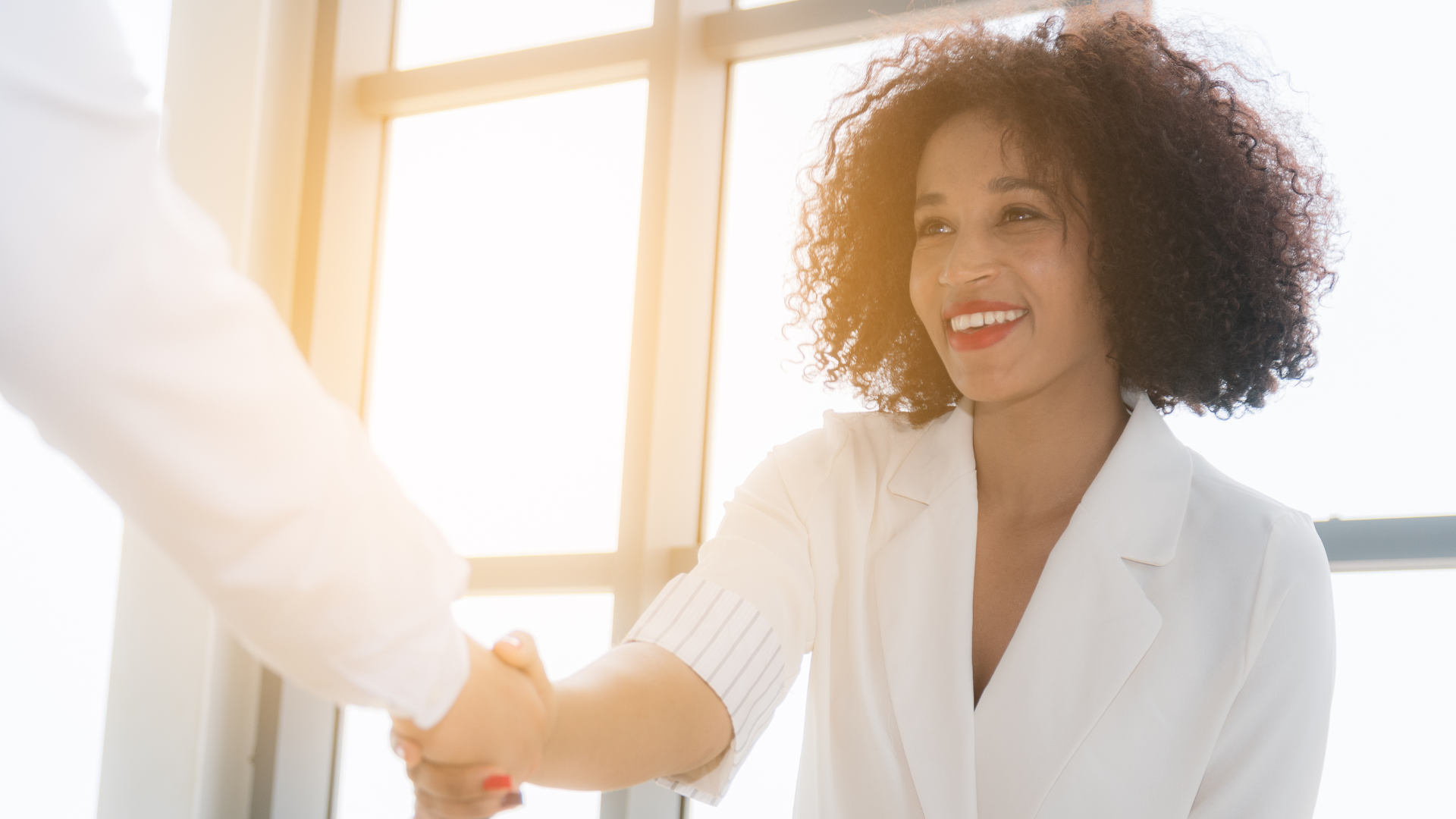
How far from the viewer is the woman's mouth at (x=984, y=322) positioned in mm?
1435

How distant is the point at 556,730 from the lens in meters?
1.05

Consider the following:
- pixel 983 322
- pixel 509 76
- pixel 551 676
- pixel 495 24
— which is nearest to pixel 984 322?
pixel 983 322

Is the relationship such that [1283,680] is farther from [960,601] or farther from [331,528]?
[331,528]

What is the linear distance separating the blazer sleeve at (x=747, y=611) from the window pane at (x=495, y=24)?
1.71 meters

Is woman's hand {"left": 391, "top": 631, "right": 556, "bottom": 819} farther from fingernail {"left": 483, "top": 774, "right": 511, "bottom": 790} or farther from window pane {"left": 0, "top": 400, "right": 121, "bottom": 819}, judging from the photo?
window pane {"left": 0, "top": 400, "right": 121, "bottom": 819}

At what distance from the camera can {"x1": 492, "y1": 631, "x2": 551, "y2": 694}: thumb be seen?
1.00 meters

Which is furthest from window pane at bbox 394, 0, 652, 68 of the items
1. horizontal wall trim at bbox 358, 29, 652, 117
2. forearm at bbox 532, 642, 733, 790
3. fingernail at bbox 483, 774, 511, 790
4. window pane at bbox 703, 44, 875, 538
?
fingernail at bbox 483, 774, 511, 790

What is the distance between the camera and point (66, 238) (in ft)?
1.83

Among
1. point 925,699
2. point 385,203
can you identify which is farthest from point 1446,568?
point 385,203

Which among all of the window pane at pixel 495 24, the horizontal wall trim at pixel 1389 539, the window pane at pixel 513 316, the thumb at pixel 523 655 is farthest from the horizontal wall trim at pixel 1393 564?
the window pane at pixel 495 24

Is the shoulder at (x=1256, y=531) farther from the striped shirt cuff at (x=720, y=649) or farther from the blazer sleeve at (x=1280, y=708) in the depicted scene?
the striped shirt cuff at (x=720, y=649)

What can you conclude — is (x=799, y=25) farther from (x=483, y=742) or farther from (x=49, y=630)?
(x=49, y=630)

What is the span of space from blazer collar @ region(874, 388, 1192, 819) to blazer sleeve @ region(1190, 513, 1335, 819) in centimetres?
12

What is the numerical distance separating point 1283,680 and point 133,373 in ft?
4.10
